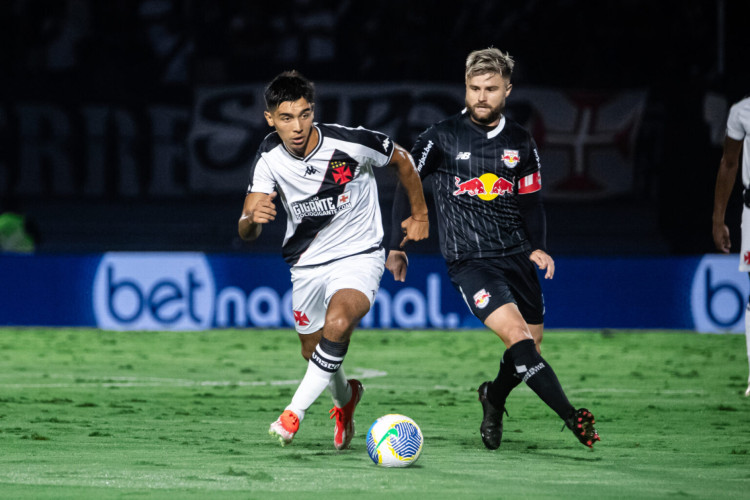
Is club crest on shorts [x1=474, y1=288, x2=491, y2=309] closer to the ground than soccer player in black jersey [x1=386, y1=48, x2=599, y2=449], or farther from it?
closer to the ground

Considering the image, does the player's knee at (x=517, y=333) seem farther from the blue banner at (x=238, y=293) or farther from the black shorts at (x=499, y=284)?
the blue banner at (x=238, y=293)

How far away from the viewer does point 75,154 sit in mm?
20234

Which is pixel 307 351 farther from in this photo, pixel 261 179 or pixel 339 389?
pixel 261 179

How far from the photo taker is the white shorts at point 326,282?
217 inches

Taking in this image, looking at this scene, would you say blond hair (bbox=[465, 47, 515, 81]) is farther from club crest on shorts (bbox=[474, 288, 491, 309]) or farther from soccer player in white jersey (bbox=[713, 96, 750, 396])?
soccer player in white jersey (bbox=[713, 96, 750, 396])

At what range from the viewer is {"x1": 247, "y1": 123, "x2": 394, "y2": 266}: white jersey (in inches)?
219

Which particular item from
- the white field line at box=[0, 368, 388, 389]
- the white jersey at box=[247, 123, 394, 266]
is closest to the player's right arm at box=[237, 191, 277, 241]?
the white jersey at box=[247, 123, 394, 266]

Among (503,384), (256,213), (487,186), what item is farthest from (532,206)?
(256,213)

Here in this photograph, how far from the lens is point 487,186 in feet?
18.5

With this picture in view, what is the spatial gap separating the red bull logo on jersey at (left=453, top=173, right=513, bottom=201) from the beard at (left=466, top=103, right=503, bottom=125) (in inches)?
10.9

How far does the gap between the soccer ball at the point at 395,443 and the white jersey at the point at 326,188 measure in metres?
1.02

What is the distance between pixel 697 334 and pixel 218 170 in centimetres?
938

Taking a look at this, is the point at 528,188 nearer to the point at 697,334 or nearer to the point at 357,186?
the point at 357,186

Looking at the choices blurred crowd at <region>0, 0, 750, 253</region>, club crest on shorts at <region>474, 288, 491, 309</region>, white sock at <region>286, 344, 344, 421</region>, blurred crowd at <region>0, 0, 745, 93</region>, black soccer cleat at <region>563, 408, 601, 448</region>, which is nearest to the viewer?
black soccer cleat at <region>563, 408, 601, 448</region>
